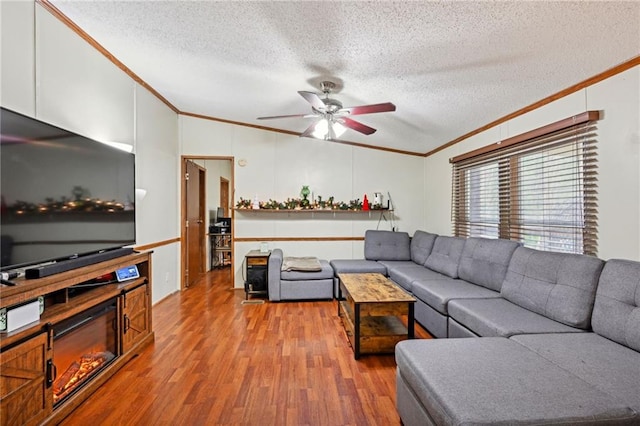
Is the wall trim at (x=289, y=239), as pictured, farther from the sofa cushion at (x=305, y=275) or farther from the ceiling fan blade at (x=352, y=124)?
the ceiling fan blade at (x=352, y=124)

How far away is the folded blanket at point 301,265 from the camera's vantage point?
4207 mm

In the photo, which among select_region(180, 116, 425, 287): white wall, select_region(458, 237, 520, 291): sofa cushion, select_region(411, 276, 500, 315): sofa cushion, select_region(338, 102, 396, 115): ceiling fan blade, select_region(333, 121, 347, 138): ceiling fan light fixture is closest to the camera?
select_region(338, 102, 396, 115): ceiling fan blade

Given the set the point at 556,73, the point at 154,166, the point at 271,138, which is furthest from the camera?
the point at 271,138

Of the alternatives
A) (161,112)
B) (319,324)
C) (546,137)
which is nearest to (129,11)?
(161,112)

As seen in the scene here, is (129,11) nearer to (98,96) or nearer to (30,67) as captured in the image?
(30,67)

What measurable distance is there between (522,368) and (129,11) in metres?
3.50

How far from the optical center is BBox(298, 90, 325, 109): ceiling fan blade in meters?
2.52

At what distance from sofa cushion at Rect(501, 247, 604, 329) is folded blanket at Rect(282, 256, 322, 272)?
2.32 meters

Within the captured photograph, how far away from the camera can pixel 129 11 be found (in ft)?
7.59

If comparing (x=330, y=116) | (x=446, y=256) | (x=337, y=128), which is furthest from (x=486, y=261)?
Result: (x=330, y=116)

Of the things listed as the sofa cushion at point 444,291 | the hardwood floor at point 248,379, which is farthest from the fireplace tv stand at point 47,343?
the sofa cushion at point 444,291

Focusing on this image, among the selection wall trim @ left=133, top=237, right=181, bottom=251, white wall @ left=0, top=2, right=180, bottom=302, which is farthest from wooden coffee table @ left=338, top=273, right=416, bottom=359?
white wall @ left=0, top=2, right=180, bottom=302

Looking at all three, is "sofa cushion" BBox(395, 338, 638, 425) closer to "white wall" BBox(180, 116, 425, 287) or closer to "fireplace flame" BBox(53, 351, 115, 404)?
"fireplace flame" BBox(53, 351, 115, 404)

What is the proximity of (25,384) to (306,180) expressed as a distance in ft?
13.5
